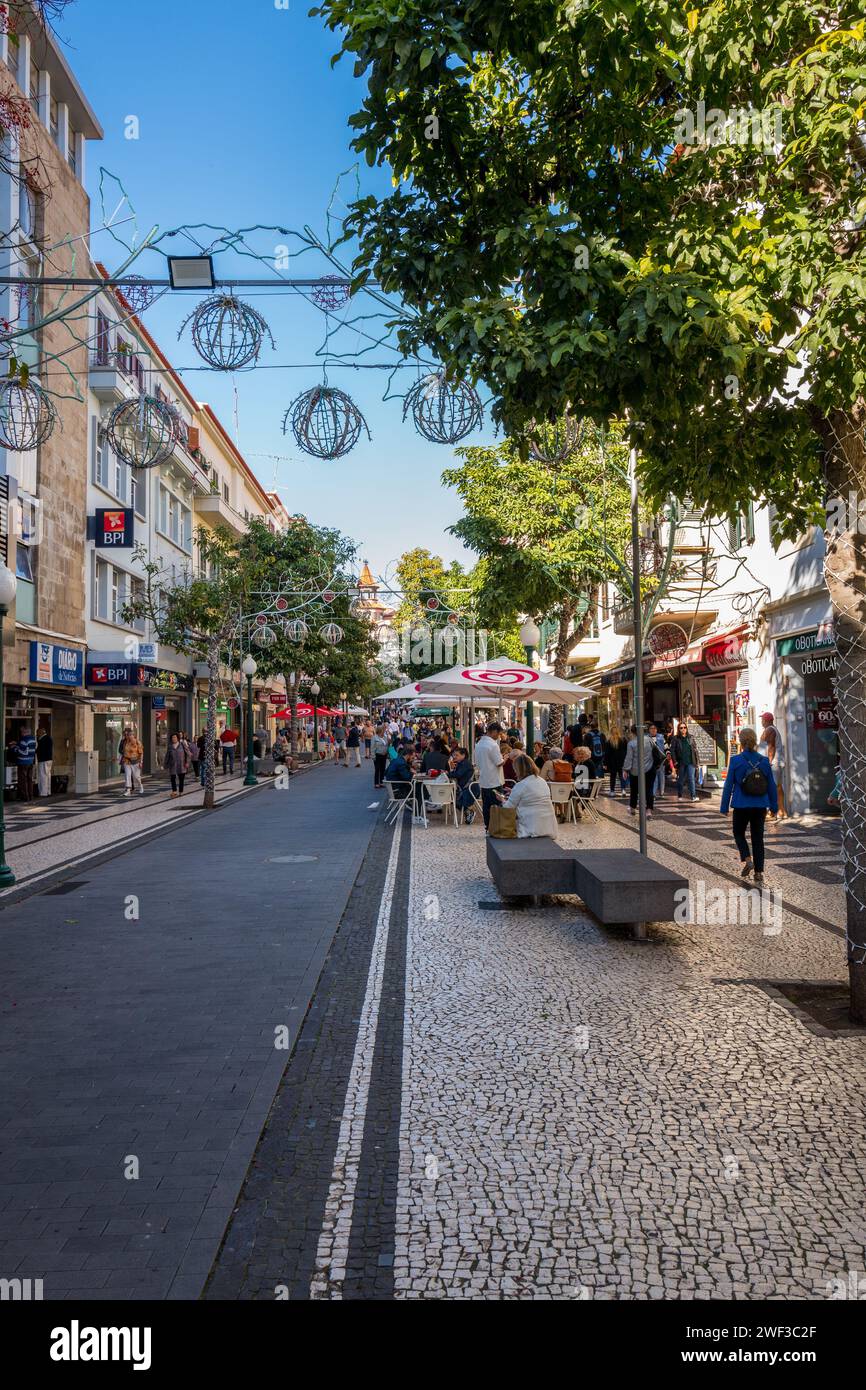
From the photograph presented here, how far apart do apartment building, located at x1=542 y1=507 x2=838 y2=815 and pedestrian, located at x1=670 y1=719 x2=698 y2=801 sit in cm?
122

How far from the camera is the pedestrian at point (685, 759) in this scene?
21984mm

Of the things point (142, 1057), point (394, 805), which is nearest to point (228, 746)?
point (394, 805)

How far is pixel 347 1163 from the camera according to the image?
176 inches

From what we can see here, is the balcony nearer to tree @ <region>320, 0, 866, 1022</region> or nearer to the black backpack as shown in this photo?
the black backpack

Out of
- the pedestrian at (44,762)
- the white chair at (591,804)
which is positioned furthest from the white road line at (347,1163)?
the pedestrian at (44,762)

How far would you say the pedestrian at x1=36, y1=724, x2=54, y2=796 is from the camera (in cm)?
2564

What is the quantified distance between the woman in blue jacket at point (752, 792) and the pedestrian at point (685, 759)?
11.0 meters

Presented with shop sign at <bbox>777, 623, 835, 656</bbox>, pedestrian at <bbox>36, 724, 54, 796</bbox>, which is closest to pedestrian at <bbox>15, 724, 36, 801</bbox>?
pedestrian at <bbox>36, 724, 54, 796</bbox>

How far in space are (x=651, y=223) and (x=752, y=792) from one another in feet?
20.5

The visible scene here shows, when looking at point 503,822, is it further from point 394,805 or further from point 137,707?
point 137,707

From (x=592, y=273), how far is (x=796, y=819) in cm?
1488

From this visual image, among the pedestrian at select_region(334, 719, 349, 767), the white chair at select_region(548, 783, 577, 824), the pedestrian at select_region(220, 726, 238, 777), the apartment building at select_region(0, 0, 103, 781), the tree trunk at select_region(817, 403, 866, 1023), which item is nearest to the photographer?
the tree trunk at select_region(817, 403, 866, 1023)
